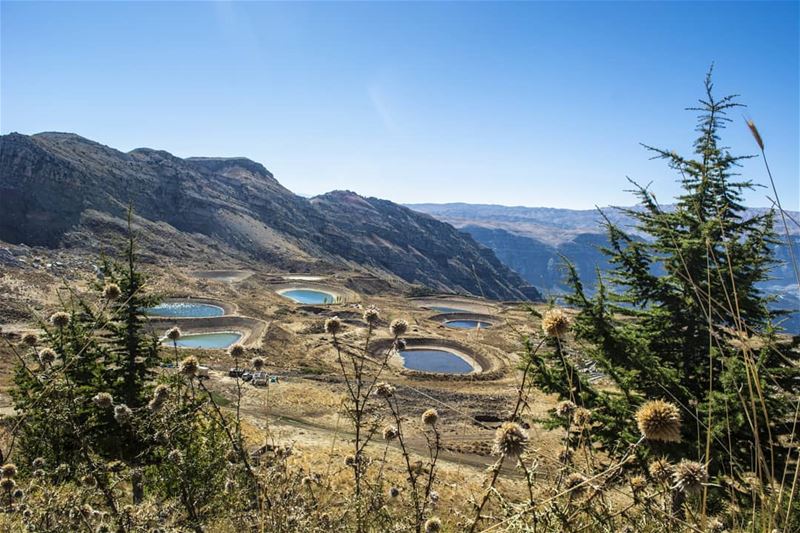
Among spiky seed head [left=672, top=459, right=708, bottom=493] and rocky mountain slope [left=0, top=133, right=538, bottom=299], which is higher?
rocky mountain slope [left=0, top=133, right=538, bottom=299]

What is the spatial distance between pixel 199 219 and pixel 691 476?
112 meters

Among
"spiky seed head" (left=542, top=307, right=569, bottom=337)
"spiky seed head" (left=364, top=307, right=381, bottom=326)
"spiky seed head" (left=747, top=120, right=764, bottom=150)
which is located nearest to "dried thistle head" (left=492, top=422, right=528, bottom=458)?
"spiky seed head" (left=542, top=307, right=569, bottom=337)

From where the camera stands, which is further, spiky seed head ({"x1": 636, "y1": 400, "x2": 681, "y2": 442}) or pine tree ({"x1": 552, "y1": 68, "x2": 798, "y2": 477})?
pine tree ({"x1": 552, "y1": 68, "x2": 798, "y2": 477})

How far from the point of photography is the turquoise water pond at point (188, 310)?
1988 inches

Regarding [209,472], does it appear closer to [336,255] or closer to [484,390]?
[484,390]

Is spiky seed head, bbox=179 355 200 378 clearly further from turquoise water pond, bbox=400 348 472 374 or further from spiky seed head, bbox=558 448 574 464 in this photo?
turquoise water pond, bbox=400 348 472 374

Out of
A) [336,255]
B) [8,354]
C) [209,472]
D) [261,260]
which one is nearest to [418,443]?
[209,472]

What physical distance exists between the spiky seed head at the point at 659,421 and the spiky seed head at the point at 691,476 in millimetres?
150

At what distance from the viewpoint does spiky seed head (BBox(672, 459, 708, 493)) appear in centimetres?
192

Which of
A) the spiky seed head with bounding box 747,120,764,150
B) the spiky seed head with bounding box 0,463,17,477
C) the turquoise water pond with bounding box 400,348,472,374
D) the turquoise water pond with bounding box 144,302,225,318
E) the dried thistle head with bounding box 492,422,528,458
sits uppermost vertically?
the spiky seed head with bounding box 747,120,764,150

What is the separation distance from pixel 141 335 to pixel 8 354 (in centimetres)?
2404

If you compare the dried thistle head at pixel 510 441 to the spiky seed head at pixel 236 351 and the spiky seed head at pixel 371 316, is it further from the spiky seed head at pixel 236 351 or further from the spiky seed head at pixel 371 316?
the spiky seed head at pixel 236 351

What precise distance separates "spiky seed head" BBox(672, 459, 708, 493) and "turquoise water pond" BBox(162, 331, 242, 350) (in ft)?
140

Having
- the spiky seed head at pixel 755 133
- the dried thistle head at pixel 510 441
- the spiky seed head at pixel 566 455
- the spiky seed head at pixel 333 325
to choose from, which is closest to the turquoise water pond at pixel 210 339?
the spiky seed head at pixel 333 325
